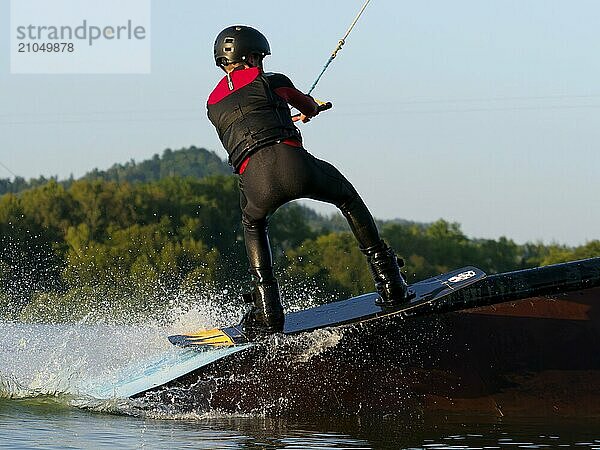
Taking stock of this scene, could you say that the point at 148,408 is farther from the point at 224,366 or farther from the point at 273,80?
the point at 273,80

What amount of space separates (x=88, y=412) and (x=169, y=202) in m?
75.1

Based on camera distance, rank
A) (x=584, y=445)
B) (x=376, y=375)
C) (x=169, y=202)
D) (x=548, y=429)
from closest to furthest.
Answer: (x=584, y=445), (x=548, y=429), (x=376, y=375), (x=169, y=202)

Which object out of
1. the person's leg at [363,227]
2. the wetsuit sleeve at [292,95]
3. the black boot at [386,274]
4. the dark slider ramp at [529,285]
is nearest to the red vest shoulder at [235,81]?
the wetsuit sleeve at [292,95]

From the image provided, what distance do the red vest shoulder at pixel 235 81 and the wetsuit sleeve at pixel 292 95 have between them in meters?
0.12

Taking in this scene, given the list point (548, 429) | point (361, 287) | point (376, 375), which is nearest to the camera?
point (548, 429)

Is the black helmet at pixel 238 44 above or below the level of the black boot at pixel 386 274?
above

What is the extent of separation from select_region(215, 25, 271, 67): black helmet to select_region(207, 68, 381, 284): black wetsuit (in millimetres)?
110

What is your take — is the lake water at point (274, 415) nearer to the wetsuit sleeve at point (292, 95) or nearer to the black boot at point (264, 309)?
the black boot at point (264, 309)

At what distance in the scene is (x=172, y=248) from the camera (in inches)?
2761

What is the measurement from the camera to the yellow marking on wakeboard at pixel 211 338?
8680mm

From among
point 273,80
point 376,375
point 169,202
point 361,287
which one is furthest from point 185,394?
point 169,202

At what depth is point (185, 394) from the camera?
350 inches

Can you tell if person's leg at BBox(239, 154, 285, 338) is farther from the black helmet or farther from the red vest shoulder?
the black helmet

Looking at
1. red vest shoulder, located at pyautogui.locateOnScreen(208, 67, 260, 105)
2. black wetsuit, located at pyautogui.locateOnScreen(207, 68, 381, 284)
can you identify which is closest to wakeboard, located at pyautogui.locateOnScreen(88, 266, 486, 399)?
black wetsuit, located at pyautogui.locateOnScreen(207, 68, 381, 284)
